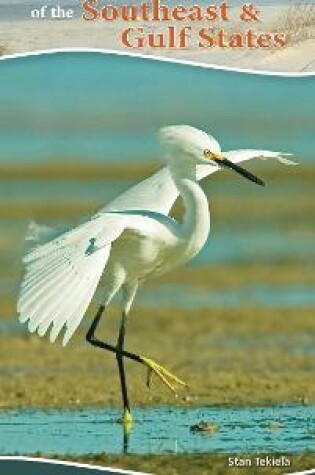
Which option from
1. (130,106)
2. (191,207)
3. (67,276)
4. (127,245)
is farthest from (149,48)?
(67,276)

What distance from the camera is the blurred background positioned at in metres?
10.9

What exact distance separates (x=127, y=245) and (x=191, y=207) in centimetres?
29

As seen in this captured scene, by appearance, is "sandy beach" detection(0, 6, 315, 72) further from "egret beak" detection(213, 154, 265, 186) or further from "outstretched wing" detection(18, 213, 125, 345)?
"outstretched wing" detection(18, 213, 125, 345)

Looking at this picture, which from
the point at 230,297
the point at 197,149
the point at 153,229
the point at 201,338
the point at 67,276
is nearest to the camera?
the point at 67,276

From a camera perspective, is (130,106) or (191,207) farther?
(130,106)

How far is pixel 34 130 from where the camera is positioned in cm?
1110

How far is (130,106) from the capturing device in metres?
11.0

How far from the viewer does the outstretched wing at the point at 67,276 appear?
9914 mm

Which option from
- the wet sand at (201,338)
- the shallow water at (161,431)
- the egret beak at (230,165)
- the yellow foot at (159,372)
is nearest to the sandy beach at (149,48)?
the egret beak at (230,165)

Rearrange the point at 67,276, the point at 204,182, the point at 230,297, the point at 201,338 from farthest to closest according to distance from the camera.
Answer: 1. the point at 230,297
2. the point at 201,338
3. the point at 204,182
4. the point at 67,276

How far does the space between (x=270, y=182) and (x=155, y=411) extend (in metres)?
1.18

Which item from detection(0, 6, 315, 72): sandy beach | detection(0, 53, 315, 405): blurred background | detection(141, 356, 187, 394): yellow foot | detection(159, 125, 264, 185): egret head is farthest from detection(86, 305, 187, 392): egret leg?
detection(0, 6, 315, 72): sandy beach

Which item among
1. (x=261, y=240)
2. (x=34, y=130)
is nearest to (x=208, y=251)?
(x=261, y=240)

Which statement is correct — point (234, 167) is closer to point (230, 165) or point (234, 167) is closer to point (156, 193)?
point (230, 165)
